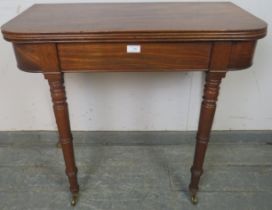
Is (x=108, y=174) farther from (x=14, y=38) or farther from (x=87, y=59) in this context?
(x=14, y=38)

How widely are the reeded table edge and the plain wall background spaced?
0.58 metres

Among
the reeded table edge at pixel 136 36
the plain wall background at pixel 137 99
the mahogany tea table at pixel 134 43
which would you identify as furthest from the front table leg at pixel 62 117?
the plain wall background at pixel 137 99

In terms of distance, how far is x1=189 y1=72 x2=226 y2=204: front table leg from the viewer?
90cm

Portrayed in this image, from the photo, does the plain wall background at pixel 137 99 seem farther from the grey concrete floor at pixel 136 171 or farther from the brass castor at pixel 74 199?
the brass castor at pixel 74 199

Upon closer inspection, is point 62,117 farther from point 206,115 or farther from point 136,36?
point 206,115

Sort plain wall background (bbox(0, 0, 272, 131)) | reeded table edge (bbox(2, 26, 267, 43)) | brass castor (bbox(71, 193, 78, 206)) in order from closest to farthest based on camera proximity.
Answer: reeded table edge (bbox(2, 26, 267, 43)) → brass castor (bbox(71, 193, 78, 206)) → plain wall background (bbox(0, 0, 272, 131))

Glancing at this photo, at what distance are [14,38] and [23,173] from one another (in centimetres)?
80

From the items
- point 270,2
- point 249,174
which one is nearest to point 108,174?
point 249,174

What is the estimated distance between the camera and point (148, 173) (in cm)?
135

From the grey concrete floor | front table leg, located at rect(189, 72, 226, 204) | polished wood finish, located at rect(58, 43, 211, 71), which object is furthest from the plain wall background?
polished wood finish, located at rect(58, 43, 211, 71)

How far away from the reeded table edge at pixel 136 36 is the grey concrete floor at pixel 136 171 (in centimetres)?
72

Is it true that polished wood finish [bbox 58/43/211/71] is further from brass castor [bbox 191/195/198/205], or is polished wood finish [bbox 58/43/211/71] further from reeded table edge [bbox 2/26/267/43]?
brass castor [bbox 191/195/198/205]

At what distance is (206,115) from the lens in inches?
38.1

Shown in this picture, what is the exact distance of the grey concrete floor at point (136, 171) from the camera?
3.95 feet
